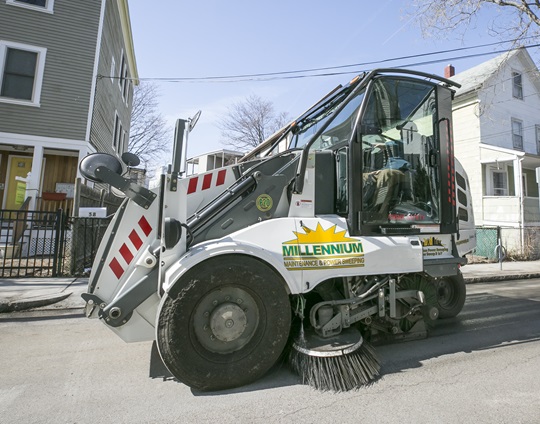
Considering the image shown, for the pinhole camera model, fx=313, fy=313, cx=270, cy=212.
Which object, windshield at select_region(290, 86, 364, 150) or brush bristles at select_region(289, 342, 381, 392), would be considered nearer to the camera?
brush bristles at select_region(289, 342, 381, 392)

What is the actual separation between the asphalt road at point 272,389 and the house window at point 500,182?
15612 millimetres

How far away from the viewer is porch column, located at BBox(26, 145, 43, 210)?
966cm

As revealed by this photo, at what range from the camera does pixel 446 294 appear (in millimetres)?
4793

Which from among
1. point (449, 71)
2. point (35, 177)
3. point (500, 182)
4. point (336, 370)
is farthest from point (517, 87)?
point (35, 177)

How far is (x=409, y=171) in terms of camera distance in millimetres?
3586

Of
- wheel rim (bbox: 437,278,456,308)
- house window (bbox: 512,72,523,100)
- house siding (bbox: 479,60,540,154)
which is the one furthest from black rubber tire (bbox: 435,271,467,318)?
house window (bbox: 512,72,523,100)

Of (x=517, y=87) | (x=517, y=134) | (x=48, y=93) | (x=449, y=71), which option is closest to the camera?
(x=48, y=93)

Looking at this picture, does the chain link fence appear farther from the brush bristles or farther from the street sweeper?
the brush bristles

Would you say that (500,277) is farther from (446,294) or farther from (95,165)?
(95,165)

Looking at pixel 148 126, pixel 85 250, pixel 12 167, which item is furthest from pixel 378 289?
pixel 148 126

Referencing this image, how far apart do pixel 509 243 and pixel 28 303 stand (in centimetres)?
1711

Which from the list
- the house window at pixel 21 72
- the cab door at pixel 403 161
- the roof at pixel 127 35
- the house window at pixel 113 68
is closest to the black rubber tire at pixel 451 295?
the cab door at pixel 403 161

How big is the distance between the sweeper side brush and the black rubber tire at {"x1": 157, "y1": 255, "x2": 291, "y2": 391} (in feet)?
0.86

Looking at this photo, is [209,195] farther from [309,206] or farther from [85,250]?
[85,250]
